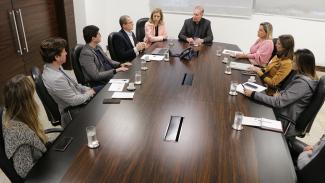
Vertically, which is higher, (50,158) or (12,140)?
(12,140)

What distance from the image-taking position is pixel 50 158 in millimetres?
1593

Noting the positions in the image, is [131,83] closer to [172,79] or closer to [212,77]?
[172,79]

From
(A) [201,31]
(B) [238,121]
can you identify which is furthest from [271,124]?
(A) [201,31]

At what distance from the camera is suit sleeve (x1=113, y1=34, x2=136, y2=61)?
3.61m

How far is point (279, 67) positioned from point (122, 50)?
79.7 inches

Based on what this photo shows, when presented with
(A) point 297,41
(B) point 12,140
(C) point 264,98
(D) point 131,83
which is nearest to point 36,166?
(B) point 12,140

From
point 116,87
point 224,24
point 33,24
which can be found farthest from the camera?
point 224,24

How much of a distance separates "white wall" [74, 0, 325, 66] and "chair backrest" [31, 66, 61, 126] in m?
3.18

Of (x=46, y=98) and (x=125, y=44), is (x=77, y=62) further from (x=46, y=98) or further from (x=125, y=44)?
(x=125, y=44)

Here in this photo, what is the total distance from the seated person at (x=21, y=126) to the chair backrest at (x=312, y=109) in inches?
83.3

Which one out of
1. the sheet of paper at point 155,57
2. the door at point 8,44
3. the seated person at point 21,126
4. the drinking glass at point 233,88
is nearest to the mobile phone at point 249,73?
the drinking glass at point 233,88

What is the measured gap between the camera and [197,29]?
180 inches

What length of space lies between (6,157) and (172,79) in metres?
1.72

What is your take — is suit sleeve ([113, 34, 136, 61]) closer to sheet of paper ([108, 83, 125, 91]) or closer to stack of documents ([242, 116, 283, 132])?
sheet of paper ([108, 83, 125, 91])
